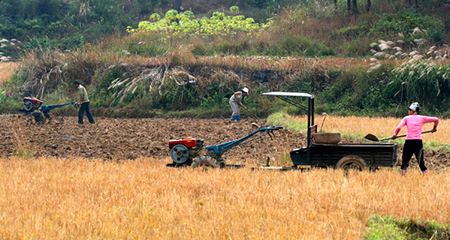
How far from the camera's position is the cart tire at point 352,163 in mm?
10078

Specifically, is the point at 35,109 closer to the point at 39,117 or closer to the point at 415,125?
the point at 39,117

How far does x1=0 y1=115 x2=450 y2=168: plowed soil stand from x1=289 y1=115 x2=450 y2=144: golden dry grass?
4.85 ft

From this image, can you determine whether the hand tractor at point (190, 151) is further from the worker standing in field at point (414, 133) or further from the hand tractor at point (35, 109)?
the hand tractor at point (35, 109)

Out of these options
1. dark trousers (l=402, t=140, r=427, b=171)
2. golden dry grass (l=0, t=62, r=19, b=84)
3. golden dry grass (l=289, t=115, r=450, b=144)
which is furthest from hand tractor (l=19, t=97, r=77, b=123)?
dark trousers (l=402, t=140, r=427, b=171)

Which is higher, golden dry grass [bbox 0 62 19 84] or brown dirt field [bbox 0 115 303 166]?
golden dry grass [bbox 0 62 19 84]

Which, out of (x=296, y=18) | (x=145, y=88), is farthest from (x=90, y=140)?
(x=296, y=18)

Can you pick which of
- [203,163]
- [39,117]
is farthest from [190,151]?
[39,117]

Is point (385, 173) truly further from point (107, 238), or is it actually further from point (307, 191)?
point (107, 238)

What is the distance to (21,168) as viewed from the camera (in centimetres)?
1122

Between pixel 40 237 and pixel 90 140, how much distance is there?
30.5 ft

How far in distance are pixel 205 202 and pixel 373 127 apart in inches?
397

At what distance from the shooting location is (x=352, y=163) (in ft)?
33.7

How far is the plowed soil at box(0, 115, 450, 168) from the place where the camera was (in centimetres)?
1307

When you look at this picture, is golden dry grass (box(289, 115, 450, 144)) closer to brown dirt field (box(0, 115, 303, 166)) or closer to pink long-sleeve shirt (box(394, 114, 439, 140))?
brown dirt field (box(0, 115, 303, 166))
